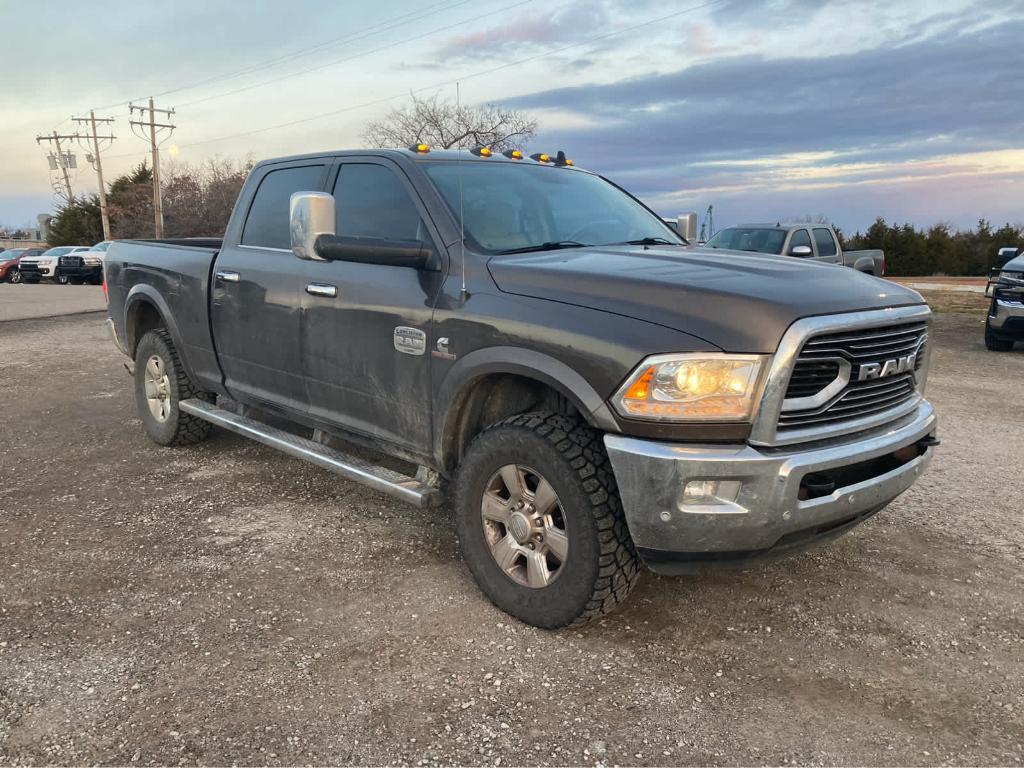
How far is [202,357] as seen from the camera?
16.5 ft

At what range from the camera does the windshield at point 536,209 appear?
11.7 feet

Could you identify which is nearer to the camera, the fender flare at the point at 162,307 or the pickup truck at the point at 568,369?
the pickup truck at the point at 568,369

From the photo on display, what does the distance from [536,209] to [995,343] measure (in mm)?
9699

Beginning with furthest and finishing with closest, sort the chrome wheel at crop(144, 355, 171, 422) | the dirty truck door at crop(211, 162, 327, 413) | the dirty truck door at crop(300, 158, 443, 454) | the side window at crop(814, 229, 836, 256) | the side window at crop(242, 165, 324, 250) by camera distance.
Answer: the side window at crop(814, 229, 836, 256) < the chrome wheel at crop(144, 355, 171, 422) < the side window at crop(242, 165, 324, 250) < the dirty truck door at crop(211, 162, 327, 413) < the dirty truck door at crop(300, 158, 443, 454)

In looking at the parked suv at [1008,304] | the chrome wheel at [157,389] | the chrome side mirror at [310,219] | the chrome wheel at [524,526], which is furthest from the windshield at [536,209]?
the parked suv at [1008,304]

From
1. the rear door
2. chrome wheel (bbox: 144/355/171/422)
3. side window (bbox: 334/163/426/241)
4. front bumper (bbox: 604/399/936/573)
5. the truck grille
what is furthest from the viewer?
the rear door

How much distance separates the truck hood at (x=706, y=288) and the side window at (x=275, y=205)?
5.48ft

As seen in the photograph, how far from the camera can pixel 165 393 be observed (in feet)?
18.4

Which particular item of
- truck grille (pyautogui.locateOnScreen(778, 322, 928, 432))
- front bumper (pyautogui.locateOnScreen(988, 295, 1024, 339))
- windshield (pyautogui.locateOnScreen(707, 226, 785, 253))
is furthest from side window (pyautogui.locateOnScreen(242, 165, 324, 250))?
front bumper (pyautogui.locateOnScreen(988, 295, 1024, 339))

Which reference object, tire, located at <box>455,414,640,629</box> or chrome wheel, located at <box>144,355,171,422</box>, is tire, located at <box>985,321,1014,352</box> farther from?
chrome wheel, located at <box>144,355,171,422</box>

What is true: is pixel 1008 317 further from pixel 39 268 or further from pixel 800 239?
pixel 39 268

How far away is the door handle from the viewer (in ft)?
12.7

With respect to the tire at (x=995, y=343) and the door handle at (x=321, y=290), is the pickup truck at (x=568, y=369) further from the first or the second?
the tire at (x=995, y=343)

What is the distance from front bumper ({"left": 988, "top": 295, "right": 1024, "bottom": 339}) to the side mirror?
7648mm
